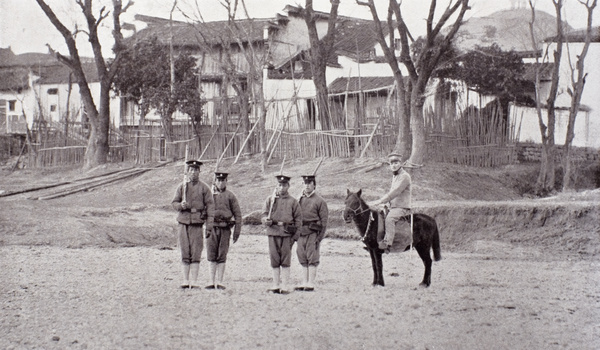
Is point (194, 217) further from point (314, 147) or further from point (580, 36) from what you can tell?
point (580, 36)

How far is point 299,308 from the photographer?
7750 mm

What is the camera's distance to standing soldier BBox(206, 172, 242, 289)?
8.74 metres

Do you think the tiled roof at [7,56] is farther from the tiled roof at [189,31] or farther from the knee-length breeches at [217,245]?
the knee-length breeches at [217,245]

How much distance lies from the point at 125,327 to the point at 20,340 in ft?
3.01

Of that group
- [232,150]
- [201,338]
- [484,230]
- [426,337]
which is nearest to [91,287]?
[201,338]

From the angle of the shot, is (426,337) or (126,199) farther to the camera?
(126,199)

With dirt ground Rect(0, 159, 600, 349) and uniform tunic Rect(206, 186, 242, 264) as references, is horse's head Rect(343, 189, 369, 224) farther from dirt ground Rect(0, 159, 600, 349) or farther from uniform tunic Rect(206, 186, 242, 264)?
uniform tunic Rect(206, 186, 242, 264)

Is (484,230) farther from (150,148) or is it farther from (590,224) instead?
(150,148)

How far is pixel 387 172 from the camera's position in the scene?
1964 centimetres

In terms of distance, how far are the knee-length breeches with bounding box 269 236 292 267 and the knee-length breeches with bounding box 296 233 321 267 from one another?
132 mm

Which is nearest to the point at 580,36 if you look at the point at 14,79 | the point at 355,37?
the point at 355,37

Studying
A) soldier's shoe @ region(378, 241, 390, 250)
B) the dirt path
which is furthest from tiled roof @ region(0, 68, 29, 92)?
soldier's shoe @ region(378, 241, 390, 250)

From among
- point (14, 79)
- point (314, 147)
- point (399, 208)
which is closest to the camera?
point (399, 208)

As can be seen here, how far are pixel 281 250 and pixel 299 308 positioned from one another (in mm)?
1024
